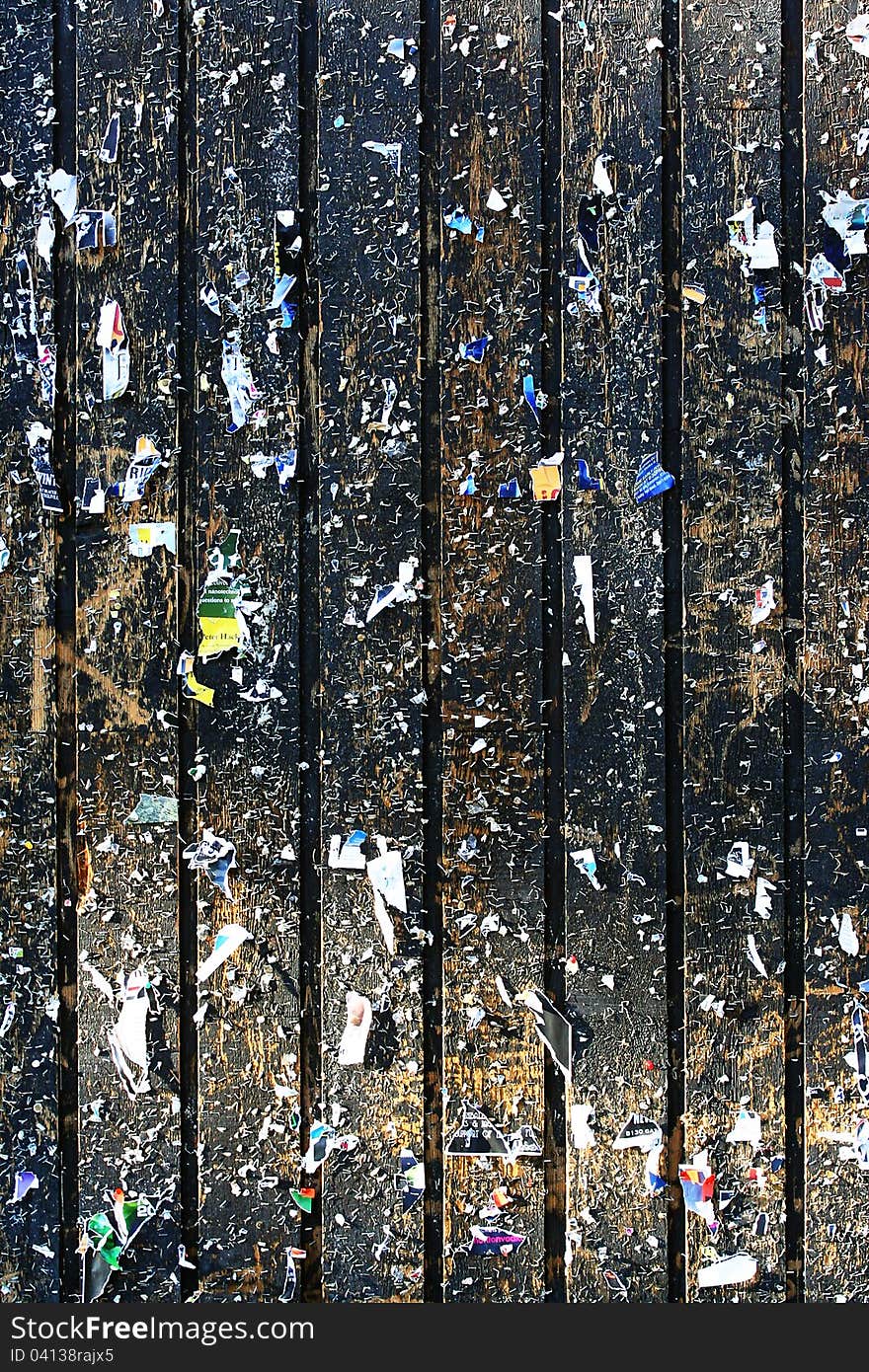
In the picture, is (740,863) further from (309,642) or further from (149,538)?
(149,538)

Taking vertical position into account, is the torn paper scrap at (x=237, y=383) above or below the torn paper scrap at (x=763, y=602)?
above

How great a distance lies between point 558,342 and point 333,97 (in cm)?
34

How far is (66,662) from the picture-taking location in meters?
0.96

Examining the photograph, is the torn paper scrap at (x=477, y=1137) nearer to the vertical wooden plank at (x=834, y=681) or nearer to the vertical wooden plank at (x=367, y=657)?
the vertical wooden plank at (x=367, y=657)

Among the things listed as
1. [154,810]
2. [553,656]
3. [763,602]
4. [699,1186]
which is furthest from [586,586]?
[699,1186]

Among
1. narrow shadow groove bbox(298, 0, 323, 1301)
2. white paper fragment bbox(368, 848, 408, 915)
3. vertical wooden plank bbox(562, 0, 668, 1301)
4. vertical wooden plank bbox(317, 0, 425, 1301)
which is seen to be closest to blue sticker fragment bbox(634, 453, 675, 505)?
vertical wooden plank bbox(562, 0, 668, 1301)

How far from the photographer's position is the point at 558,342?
937 millimetres

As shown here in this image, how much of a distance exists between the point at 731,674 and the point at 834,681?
11 centimetres

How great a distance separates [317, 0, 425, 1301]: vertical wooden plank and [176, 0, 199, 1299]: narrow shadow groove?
136mm

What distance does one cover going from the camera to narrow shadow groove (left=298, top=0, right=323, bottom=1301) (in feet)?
3.09

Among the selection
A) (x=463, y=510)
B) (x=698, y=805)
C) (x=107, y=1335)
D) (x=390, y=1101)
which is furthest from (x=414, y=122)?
(x=107, y=1335)

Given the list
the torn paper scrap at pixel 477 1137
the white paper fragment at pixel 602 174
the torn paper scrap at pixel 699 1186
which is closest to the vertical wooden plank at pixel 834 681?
the torn paper scrap at pixel 699 1186

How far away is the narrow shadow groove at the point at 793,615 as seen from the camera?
0.93 metres

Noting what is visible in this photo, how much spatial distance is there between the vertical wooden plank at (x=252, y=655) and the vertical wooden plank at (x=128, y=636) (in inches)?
1.5
